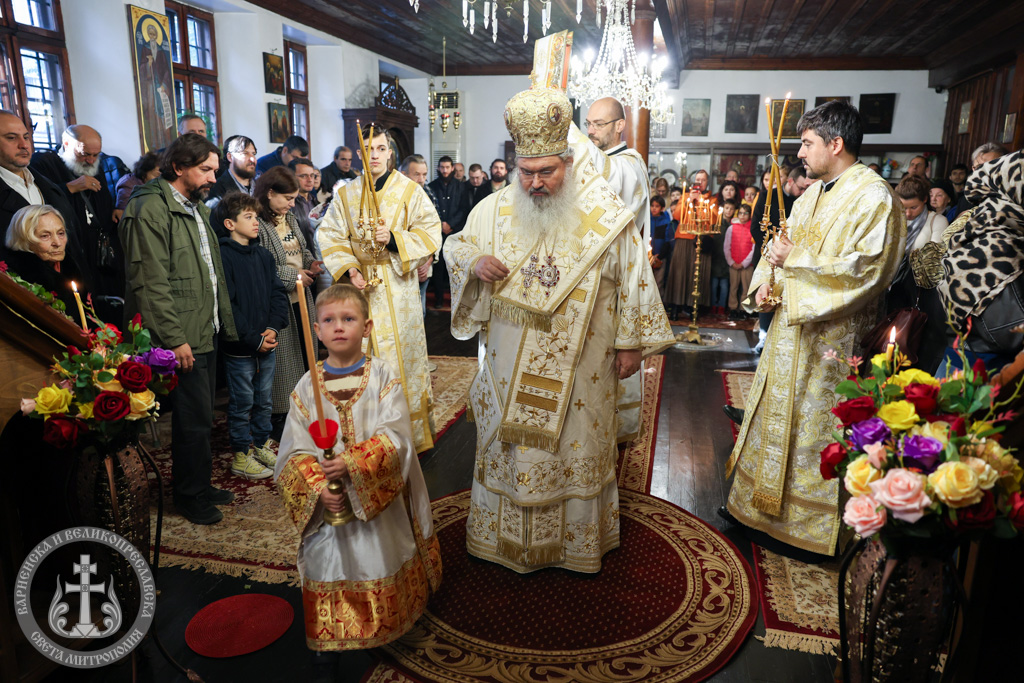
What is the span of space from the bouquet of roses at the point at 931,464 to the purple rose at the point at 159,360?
198 cm

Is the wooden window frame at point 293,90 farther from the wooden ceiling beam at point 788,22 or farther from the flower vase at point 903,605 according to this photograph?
the flower vase at point 903,605

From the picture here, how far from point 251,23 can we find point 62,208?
5.50 metres

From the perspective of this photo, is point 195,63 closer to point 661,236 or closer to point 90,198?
point 90,198

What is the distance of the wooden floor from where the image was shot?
222 centimetres

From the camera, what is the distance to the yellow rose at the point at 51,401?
1.88m

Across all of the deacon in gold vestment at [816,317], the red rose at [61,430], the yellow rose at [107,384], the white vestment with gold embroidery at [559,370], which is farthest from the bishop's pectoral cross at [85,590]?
the deacon in gold vestment at [816,317]

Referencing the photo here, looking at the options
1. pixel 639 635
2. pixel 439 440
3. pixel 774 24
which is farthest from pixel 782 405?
pixel 774 24

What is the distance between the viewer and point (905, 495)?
4.66ft

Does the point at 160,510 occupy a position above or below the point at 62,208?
below

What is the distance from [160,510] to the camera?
223 centimetres

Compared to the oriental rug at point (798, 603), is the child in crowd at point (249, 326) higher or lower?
higher

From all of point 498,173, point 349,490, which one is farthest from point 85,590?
point 498,173

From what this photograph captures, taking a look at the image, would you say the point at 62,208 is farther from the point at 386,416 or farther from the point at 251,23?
the point at 251,23

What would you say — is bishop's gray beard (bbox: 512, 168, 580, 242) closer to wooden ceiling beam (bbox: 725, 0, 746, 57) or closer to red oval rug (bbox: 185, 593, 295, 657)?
red oval rug (bbox: 185, 593, 295, 657)
